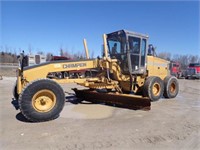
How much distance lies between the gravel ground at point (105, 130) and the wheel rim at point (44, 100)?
0.43 meters

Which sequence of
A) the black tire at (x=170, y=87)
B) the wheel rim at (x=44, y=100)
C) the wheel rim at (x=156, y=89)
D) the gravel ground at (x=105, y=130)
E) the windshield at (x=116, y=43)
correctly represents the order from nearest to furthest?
1. the gravel ground at (x=105, y=130)
2. the wheel rim at (x=44, y=100)
3. the windshield at (x=116, y=43)
4. the wheel rim at (x=156, y=89)
5. the black tire at (x=170, y=87)

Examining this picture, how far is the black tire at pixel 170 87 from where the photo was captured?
10.4 meters

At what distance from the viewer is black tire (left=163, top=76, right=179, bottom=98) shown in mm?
10352

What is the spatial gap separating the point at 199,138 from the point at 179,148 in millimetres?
850

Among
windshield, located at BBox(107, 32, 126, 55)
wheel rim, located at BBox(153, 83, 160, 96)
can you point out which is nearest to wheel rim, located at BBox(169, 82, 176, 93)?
wheel rim, located at BBox(153, 83, 160, 96)

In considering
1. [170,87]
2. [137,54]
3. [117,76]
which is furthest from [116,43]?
[170,87]

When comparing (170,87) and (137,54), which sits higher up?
(137,54)

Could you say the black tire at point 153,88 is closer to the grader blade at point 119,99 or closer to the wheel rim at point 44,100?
the grader blade at point 119,99

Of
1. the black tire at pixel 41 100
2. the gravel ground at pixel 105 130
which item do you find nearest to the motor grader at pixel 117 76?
the black tire at pixel 41 100

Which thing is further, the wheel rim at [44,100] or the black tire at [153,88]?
the black tire at [153,88]

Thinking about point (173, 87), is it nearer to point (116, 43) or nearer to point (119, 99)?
point (116, 43)

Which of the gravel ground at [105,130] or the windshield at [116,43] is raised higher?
the windshield at [116,43]

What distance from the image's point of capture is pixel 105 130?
5297 mm

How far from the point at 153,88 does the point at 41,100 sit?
16.0ft
